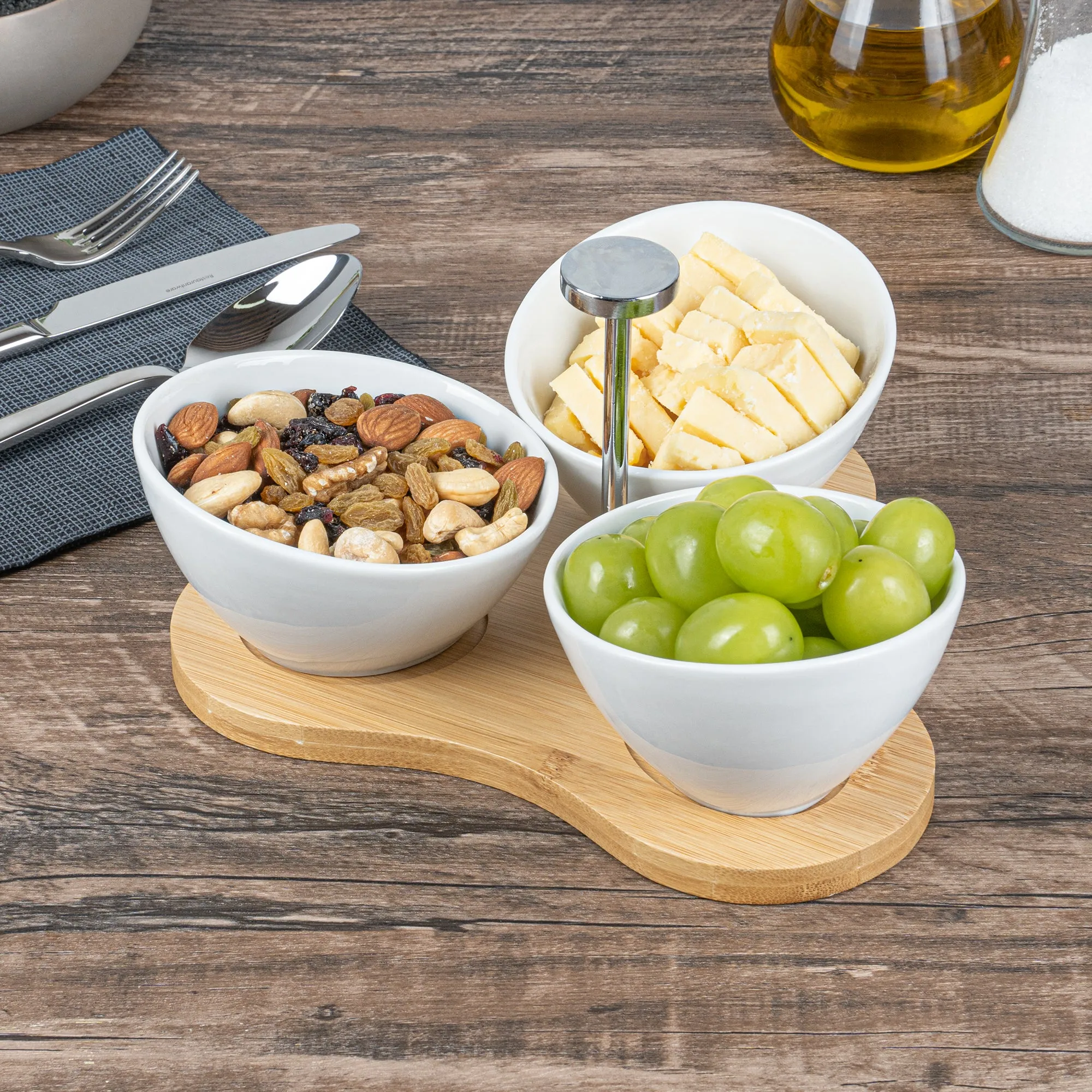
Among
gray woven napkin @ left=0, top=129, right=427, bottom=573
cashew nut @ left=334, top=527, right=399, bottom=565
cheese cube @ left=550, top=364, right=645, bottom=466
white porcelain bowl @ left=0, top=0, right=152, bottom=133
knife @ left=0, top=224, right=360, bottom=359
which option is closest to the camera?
cashew nut @ left=334, top=527, right=399, bottom=565

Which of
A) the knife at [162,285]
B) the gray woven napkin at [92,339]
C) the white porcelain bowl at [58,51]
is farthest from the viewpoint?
the white porcelain bowl at [58,51]

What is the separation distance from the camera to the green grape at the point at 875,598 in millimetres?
517

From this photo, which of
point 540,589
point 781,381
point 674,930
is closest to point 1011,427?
point 781,381

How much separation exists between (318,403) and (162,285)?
0.33 m

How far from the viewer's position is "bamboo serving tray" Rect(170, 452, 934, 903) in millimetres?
585

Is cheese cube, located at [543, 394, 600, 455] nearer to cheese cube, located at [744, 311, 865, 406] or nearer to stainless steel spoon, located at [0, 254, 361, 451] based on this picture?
cheese cube, located at [744, 311, 865, 406]

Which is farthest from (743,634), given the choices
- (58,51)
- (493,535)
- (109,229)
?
(58,51)

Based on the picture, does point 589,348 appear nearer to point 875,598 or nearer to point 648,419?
point 648,419

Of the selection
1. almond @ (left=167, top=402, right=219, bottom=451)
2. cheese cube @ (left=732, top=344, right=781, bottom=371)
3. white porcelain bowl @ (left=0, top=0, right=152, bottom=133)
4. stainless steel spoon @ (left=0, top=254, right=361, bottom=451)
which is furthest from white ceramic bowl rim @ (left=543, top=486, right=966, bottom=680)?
white porcelain bowl @ (left=0, top=0, right=152, bottom=133)

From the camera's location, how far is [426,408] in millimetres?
705

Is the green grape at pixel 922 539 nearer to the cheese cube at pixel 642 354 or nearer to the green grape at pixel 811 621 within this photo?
the green grape at pixel 811 621

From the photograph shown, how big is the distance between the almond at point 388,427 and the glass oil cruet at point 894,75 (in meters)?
0.55

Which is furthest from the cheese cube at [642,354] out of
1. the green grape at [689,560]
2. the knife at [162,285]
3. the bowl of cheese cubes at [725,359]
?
the knife at [162,285]

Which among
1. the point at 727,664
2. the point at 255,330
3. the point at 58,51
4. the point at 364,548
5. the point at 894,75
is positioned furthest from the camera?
the point at 58,51
